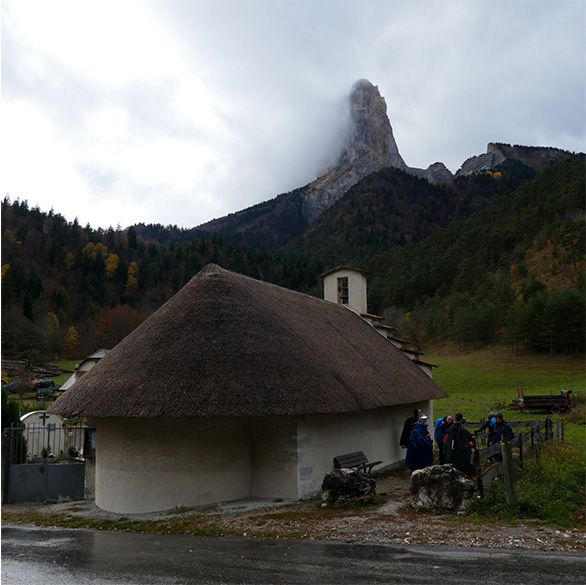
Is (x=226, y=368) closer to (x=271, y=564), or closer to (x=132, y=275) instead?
(x=271, y=564)

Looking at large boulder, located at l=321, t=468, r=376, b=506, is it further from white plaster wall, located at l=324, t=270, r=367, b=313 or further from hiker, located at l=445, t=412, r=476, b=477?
white plaster wall, located at l=324, t=270, r=367, b=313

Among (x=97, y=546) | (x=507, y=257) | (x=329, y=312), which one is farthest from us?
(x=507, y=257)

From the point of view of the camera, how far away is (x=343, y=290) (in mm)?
25531

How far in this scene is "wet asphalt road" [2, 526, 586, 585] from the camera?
7.50 m

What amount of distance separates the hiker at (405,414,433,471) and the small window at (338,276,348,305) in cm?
1107

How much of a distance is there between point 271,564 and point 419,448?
7200 millimetres


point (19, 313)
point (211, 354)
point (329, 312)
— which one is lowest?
point (211, 354)

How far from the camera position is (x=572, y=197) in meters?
82.0

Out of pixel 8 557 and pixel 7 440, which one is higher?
pixel 7 440

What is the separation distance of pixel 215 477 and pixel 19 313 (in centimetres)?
6399

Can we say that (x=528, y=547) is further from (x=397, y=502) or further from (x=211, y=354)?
(x=211, y=354)

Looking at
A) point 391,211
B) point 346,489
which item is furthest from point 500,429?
point 391,211

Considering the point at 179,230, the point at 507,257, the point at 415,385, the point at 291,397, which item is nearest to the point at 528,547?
the point at 291,397

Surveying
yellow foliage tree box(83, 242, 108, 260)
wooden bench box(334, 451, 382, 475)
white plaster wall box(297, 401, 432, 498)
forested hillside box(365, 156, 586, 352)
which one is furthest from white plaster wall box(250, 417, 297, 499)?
yellow foliage tree box(83, 242, 108, 260)
